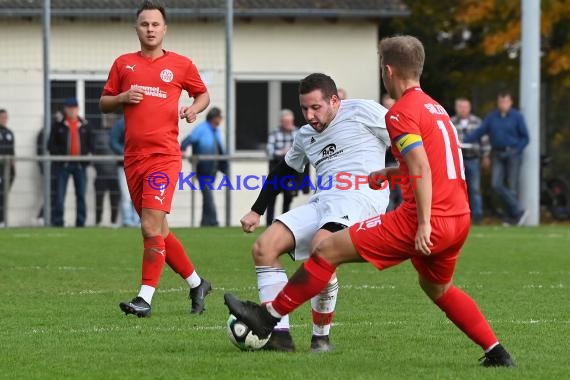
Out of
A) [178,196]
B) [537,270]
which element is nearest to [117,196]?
[178,196]

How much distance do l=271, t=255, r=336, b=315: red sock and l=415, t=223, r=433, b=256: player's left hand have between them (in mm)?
542

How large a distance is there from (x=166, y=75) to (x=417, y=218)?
3626 millimetres

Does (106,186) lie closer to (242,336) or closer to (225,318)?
(225,318)

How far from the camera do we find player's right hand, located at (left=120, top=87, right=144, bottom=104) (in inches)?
388

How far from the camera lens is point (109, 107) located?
9.98 metres

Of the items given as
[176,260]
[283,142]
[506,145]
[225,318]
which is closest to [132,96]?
[176,260]

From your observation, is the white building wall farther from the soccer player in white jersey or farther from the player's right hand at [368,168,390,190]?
the player's right hand at [368,168,390,190]

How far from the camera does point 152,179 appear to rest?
9.93m

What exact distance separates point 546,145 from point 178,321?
19.4 meters

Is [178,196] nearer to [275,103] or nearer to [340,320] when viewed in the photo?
[275,103]

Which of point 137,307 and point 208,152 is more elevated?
point 208,152

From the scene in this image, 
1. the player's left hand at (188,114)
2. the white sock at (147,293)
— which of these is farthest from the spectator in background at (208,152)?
the white sock at (147,293)

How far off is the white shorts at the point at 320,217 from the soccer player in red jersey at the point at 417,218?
0.77 m

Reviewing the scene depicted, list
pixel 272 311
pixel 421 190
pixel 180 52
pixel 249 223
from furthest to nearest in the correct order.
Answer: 1. pixel 180 52
2. pixel 249 223
3. pixel 272 311
4. pixel 421 190
